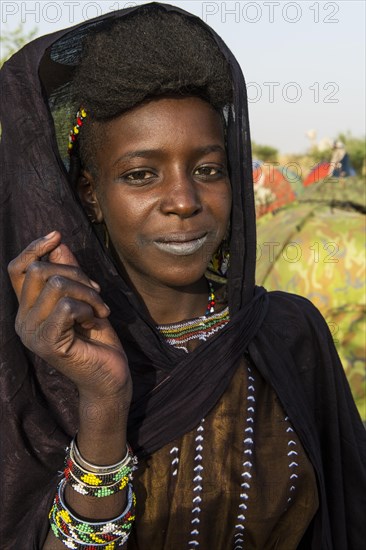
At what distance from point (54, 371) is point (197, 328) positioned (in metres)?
0.45

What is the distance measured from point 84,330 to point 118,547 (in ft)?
1.61

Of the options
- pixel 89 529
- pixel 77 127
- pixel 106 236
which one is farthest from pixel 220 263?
pixel 89 529

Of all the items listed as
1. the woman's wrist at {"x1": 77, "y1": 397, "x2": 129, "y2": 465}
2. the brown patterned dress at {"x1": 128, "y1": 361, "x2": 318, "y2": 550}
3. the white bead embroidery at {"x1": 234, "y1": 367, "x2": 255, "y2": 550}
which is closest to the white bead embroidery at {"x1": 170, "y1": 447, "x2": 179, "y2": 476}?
the brown patterned dress at {"x1": 128, "y1": 361, "x2": 318, "y2": 550}

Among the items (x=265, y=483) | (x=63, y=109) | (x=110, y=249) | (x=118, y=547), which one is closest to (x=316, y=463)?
(x=265, y=483)

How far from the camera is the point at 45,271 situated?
1.52 m

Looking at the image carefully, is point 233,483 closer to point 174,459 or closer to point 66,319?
point 174,459

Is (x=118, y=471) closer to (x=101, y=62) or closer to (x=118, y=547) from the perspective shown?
(x=118, y=547)

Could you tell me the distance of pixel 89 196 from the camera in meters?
2.05

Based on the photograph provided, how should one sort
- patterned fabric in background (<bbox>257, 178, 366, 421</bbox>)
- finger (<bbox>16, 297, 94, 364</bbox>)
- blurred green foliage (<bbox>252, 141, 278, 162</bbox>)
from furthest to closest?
1. blurred green foliage (<bbox>252, 141, 278, 162</bbox>)
2. patterned fabric in background (<bbox>257, 178, 366, 421</bbox>)
3. finger (<bbox>16, 297, 94, 364</bbox>)

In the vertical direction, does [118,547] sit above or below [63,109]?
below

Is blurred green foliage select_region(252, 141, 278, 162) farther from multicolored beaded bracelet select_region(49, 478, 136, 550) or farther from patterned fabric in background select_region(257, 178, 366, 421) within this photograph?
multicolored beaded bracelet select_region(49, 478, 136, 550)

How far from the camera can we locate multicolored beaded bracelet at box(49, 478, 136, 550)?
1.66m

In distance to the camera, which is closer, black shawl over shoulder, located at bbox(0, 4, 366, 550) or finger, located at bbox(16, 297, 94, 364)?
finger, located at bbox(16, 297, 94, 364)

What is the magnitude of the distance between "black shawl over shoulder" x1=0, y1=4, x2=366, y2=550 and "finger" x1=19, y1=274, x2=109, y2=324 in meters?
0.33
